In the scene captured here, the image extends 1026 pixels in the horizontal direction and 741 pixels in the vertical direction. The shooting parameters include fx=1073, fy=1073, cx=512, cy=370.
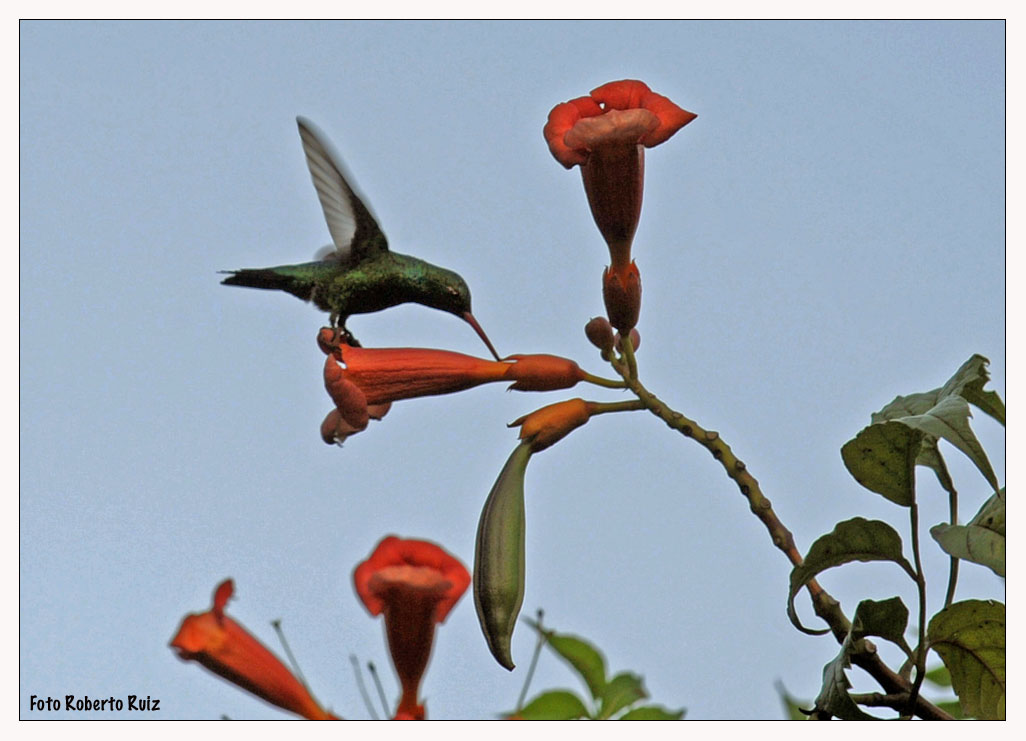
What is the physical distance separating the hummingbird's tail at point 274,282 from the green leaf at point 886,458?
2.17 meters

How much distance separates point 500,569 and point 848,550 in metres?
0.58

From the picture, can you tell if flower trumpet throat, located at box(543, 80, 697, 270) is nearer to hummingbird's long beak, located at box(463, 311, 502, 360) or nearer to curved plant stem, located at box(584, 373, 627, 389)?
curved plant stem, located at box(584, 373, 627, 389)

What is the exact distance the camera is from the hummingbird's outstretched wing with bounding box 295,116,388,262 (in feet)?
11.2

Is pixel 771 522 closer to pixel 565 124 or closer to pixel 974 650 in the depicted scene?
pixel 974 650

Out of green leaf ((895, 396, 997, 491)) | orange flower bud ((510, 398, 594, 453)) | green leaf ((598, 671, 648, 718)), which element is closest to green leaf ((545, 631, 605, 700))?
green leaf ((598, 671, 648, 718))

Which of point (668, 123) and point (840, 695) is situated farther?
point (668, 123)

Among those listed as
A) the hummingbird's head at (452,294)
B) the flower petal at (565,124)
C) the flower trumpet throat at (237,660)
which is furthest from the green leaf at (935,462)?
the hummingbird's head at (452,294)

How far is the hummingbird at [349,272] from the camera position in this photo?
327 centimetres

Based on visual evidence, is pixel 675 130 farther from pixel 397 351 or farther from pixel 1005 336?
pixel 1005 336

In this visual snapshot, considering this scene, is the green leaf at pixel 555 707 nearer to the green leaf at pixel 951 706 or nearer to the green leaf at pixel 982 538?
the green leaf at pixel 951 706

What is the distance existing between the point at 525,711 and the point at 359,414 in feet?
2.51

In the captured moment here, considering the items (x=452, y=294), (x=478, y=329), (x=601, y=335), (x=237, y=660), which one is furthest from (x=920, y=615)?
(x=452, y=294)

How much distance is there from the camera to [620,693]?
251cm

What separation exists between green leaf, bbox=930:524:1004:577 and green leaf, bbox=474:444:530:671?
0.69 metres
